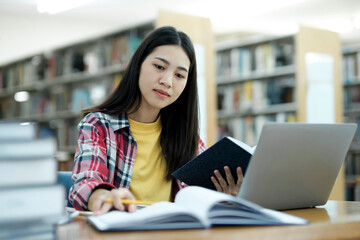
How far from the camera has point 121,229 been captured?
2.11ft

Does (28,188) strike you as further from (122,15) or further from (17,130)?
(122,15)

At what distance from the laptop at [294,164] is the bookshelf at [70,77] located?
9.59ft

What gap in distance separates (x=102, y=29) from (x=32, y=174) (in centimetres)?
669

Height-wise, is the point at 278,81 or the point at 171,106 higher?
the point at 278,81

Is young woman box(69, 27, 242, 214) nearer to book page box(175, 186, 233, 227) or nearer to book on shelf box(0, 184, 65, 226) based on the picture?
book page box(175, 186, 233, 227)

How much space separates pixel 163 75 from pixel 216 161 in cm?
42

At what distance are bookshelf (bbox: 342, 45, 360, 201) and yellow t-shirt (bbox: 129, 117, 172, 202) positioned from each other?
4.01 meters

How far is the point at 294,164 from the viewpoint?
3.07 feet

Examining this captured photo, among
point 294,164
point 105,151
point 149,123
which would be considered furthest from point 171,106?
point 294,164

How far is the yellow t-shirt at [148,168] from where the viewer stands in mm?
1410

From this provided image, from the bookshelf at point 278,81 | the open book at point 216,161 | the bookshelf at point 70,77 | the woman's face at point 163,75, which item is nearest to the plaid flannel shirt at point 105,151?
the woman's face at point 163,75

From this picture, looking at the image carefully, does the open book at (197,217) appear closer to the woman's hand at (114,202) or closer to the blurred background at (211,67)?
the woman's hand at (114,202)

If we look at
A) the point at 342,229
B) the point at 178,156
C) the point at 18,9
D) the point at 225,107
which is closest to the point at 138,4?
the point at 18,9

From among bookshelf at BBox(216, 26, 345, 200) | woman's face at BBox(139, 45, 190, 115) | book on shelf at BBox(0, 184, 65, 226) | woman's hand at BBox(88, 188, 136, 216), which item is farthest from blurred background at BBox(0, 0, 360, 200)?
book on shelf at BBox(0, 184, 65, 226)
